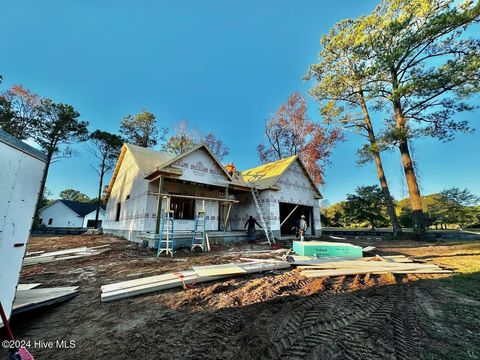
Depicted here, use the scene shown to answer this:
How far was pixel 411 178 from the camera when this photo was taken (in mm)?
15828

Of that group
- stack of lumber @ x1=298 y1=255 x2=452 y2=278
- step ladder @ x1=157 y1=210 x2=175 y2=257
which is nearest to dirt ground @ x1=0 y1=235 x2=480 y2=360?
stack of lumber @ x1=298 y1=255 x2=452 y2=278

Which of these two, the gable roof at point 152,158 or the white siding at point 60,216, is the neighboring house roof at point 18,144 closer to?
the gable roof at point 152,158

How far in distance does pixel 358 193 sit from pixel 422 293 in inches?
1088

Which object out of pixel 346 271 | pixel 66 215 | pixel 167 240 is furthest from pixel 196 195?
pixel 66 215

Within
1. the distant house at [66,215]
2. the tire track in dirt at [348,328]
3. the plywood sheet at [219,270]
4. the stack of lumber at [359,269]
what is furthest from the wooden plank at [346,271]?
the distant house at [66,215]

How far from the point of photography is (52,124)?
85.3 feet

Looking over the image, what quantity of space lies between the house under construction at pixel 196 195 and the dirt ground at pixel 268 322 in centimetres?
587

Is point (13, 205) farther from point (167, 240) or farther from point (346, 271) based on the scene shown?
point (346, 271)

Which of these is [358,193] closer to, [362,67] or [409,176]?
[409,176]

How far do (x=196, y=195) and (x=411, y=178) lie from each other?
53.9ft

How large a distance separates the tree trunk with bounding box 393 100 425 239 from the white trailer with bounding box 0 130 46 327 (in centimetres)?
1879

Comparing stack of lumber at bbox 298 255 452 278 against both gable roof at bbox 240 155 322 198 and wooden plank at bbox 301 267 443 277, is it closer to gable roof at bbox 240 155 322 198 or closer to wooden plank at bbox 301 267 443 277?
wooden plank at bbox 301 267 443 277

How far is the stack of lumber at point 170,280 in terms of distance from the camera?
13.3 feet

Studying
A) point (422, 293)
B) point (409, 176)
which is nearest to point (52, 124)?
point (422, 293)
